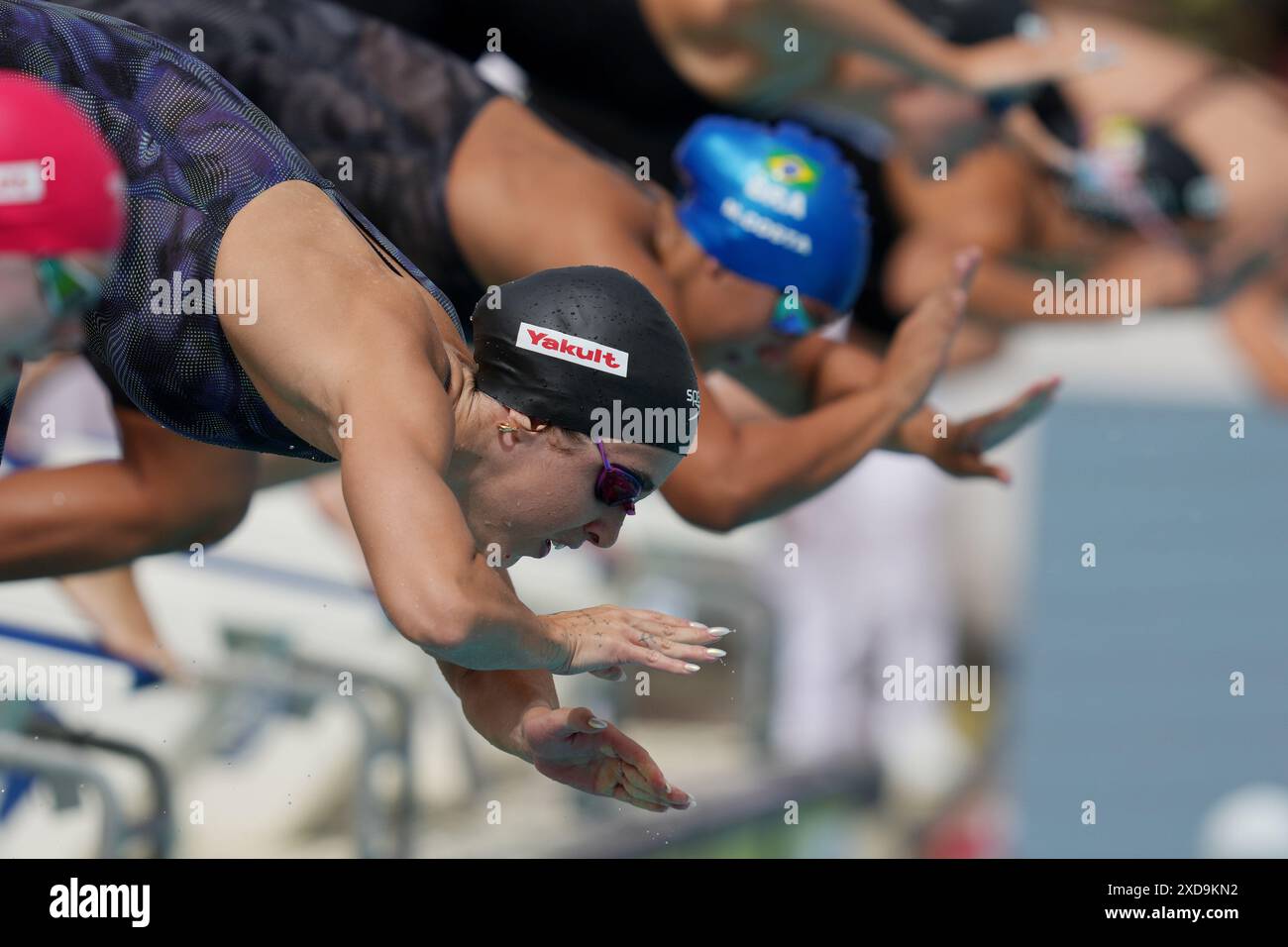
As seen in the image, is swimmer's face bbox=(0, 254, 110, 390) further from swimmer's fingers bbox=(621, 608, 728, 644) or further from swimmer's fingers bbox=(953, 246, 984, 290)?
swimmer's fingers bbox=(953, 246, 984, 290)

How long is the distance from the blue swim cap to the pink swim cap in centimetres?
181

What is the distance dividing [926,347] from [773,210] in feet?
1.76

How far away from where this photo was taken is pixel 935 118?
5727 mm

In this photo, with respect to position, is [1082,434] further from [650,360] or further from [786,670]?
[650,360]

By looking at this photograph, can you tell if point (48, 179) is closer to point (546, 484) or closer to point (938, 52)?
point (546, 484)

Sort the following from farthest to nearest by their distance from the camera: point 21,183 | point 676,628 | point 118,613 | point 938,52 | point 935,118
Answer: point 935,118
point 118,613
point 938,52
point 676,628
point 21,183

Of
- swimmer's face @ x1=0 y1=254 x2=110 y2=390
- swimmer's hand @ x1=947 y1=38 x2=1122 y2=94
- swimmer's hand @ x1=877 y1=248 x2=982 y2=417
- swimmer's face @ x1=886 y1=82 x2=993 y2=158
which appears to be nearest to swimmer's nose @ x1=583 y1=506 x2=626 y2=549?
swimmer's face @ x1=0 y1=254 x2=110 y2=390

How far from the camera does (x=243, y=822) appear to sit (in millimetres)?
5332

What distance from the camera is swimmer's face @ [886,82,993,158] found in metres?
5.54
